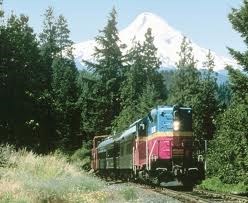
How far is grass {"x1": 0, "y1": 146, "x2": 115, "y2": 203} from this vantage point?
13947mm

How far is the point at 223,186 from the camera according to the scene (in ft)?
92.6

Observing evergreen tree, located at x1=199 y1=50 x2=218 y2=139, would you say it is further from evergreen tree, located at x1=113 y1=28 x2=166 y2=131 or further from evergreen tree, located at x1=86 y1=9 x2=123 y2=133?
evergreen tree, located at x1=86 y1=9 x2=123 y2=133

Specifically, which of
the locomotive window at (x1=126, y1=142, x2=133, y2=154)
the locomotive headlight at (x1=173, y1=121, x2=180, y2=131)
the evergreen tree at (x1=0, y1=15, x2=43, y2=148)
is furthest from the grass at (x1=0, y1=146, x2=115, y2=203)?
the evergreen tree at (x1=0, y1=15, x2=43, y2=148)

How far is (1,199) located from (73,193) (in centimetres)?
332

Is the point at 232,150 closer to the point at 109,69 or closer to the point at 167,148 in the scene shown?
the point at 167,148

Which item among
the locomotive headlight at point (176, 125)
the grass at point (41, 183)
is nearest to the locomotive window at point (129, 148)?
the locomotive headlight at point (176, 125)

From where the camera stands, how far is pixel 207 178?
32.8 metres

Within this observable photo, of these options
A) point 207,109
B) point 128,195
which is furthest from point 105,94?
point 128,195

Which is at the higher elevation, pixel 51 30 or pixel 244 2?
pixel 51 30

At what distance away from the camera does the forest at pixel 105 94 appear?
26625mm

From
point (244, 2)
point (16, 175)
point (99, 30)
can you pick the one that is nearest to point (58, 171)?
point (16, 175)

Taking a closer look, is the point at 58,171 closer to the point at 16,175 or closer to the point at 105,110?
the point at 16,175

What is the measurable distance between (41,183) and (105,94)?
53524mm

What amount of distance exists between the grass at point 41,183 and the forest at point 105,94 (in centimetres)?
816
